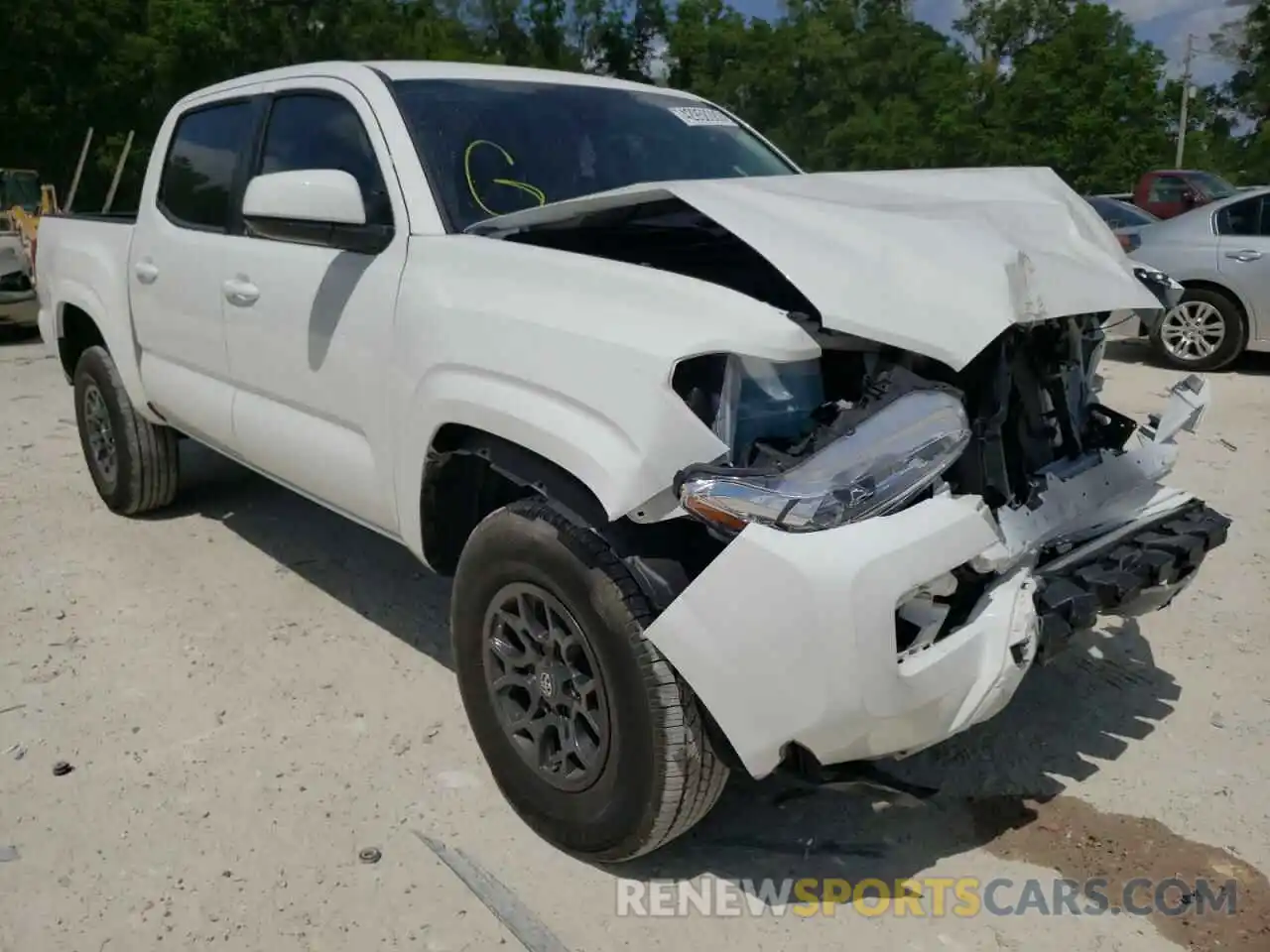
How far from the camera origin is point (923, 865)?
2.75 m

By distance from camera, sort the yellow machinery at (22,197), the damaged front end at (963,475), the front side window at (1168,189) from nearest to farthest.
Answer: the damaged front end at (963,475), the yellow machinery at (22,197), the front side window at (1168,189)

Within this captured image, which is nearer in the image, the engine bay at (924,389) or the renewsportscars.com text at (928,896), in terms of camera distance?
the engine bay at (924,389)

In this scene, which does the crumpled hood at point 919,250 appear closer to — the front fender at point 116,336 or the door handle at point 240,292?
the door handle at point 240,292

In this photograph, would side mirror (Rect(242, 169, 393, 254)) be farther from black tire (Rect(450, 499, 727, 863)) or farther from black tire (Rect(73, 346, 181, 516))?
black tire (Rect(73, 346, 181, 516))

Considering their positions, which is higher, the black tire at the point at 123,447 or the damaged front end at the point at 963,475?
the damaged front end at the point at 963,475

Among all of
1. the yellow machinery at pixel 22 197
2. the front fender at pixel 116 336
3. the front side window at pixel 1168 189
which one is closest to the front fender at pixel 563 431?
the front fender at pixel 116 336

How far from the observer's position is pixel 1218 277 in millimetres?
8484

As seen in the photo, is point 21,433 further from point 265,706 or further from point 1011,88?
point 1011,88

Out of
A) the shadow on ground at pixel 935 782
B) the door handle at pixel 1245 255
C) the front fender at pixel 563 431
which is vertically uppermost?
the front fender at pixel 563 431

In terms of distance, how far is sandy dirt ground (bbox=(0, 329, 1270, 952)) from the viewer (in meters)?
2.56

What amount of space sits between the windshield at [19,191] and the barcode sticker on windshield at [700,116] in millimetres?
12522

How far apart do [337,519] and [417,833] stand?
267 cm

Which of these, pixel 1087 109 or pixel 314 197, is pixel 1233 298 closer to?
pixel 314 197

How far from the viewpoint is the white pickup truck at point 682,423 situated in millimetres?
2209
